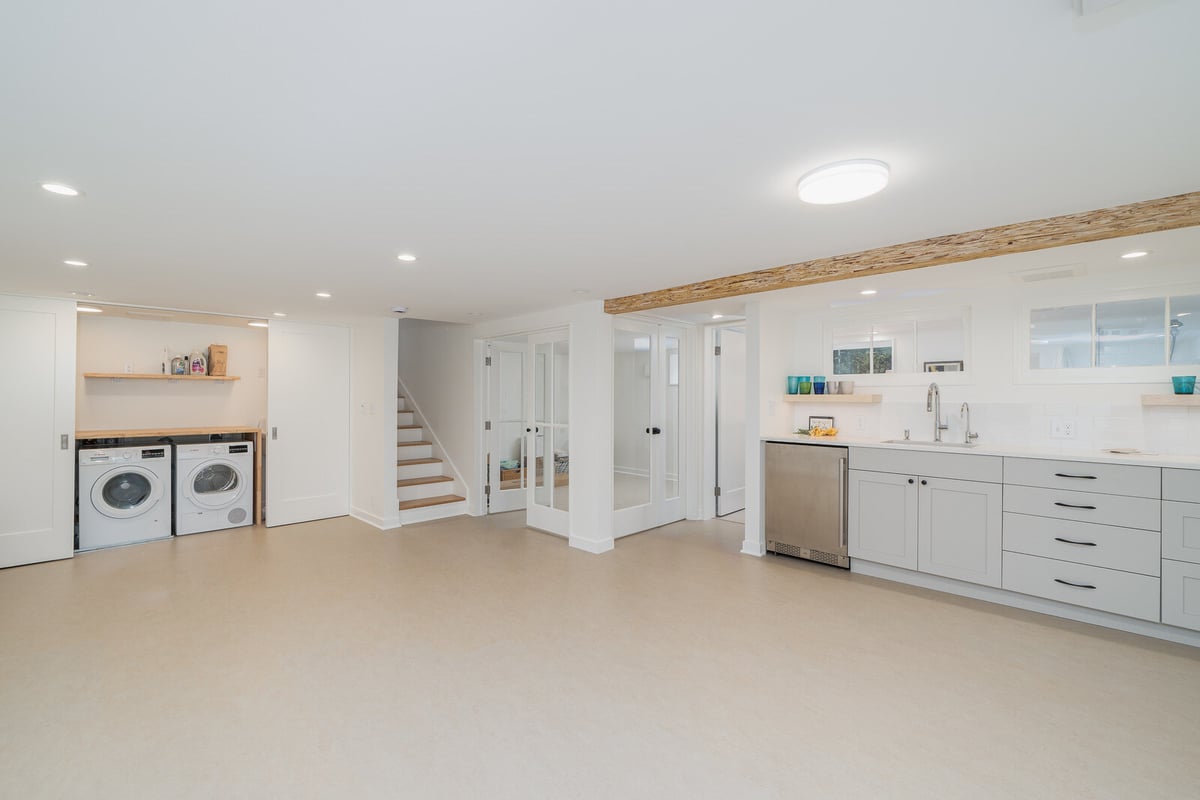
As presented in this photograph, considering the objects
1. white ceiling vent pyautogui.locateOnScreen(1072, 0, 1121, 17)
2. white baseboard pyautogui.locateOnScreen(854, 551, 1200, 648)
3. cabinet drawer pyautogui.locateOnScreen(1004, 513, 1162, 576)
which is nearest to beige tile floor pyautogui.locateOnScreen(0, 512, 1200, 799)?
white baseboard pyautogui.locateOnScreen(854, 551, 1200, 648)

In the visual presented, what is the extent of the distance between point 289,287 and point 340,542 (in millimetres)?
2393

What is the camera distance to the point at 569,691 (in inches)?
99.3

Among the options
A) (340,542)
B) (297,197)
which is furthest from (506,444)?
(297,197)

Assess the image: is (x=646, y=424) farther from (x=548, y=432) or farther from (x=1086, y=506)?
(x=1086, y=506)

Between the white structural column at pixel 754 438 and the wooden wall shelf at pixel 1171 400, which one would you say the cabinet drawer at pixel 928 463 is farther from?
the wooden wall shelf at pixel 1171 400

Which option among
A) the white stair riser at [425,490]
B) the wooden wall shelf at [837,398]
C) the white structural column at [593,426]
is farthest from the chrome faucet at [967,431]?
the white stair riser at [425,490]

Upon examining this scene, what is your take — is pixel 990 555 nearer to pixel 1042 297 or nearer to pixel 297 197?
pixel 1042 297

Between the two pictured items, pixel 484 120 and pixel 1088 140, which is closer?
pixel 484 120

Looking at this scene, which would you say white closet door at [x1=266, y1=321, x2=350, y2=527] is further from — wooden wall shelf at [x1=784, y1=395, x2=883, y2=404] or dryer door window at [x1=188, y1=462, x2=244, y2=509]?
wooden wall shelf at [x1=784, y1=395, x2=883, y2=404]

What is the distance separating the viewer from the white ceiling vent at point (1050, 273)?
3.32 metres

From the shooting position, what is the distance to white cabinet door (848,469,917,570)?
12.7ft

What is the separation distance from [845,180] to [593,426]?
316 centimetres

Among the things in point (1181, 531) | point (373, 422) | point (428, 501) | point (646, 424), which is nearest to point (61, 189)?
point (373, 422)

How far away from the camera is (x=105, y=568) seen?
14.0 ft
